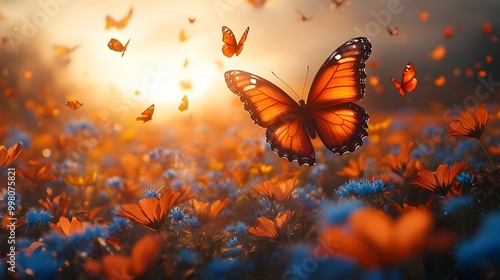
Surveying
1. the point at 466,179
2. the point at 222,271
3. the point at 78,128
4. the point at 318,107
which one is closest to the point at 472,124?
the point at 466,179

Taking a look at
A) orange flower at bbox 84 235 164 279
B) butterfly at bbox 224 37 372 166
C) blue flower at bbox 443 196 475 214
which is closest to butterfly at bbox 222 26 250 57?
butterfly at bbox 224 37 372 166

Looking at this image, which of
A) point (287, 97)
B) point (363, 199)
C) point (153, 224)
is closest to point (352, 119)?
point (287, 97)

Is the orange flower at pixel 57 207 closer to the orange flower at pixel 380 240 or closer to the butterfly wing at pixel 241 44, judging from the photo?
the butterfly wing at pixel 241 44

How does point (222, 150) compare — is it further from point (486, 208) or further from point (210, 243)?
point (486, 208)

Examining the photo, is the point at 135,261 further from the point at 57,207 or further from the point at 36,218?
the point at 57,207

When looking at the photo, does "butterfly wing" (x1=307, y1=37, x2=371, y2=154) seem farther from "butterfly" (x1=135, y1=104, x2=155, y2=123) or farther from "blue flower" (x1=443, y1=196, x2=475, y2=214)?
"blue flower" (x1=443, y1=196, x2=475, y2=214)

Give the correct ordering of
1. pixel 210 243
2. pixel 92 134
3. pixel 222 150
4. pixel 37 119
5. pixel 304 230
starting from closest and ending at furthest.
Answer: pixel 210 243 → pixel 304 230 → pixel 222 150 → pixel 92 134 → pixel 37 119
